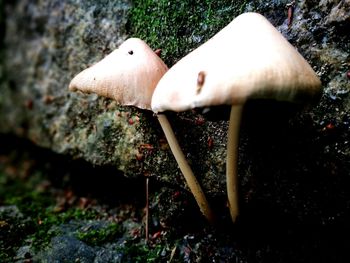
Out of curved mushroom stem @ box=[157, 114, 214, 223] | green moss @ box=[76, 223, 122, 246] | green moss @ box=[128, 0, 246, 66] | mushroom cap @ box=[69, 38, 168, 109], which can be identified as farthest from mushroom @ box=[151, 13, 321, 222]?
green moss @ box=[76, 223, 122, 246]

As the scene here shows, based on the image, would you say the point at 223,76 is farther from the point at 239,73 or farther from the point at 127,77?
the point at 127,77

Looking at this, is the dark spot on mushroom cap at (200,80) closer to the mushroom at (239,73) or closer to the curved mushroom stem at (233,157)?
the mushroom at (239,73)

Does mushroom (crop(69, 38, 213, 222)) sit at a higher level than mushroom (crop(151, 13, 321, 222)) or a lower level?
higher

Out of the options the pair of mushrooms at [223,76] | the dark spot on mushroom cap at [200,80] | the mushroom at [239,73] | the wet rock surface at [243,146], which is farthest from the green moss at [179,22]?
the dark spot on mushroom cap at [200,80]

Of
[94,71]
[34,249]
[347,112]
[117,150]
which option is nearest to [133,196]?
[117,150]

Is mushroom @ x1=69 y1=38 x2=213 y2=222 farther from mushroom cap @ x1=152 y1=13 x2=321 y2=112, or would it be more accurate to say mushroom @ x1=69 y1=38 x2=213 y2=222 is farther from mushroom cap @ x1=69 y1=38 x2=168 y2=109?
mushroom cap @ x1=152 y1=13 x2=321 y2=112

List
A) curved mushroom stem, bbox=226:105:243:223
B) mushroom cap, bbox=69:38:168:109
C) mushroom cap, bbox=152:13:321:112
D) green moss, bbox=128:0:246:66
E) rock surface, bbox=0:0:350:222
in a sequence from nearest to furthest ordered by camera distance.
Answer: mushroom cap, bbox=152:13:321:112 → curved mushroom stem, bbox=226:105:243:223 → mushroom cap, bbox=69:38:168:109 → rock surface, bbox=0:0:350:222 → green moss, bbox=128:0:246:66

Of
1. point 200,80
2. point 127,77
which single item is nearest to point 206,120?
point 127,77
